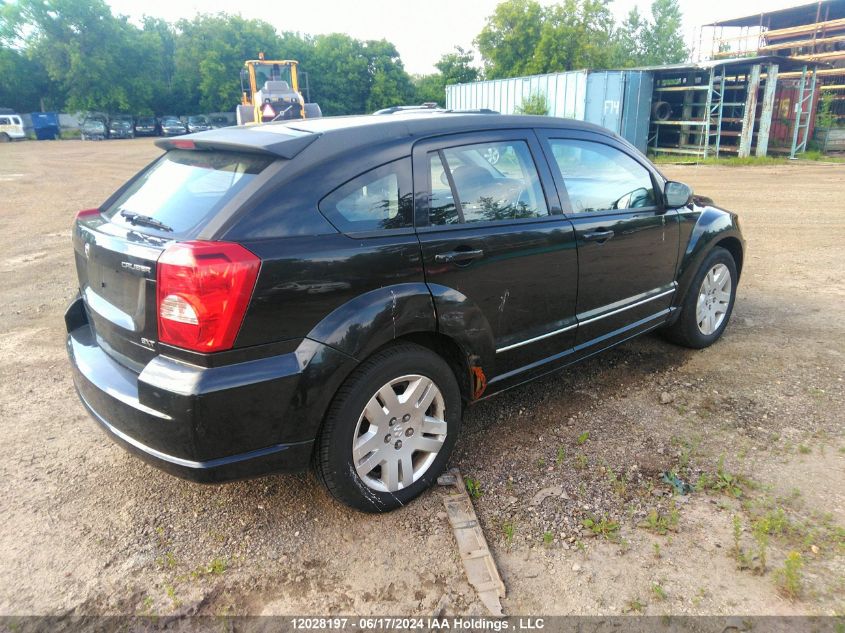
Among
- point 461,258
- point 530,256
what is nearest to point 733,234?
point 530,256

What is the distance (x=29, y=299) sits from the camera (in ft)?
19.6

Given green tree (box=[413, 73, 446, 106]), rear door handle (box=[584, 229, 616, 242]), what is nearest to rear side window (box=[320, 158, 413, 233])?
rear door handle (box=[584, 229, 616, 242])

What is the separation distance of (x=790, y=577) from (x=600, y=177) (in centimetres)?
233

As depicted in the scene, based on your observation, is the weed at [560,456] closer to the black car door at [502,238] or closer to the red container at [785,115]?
the black car door at [502,238]

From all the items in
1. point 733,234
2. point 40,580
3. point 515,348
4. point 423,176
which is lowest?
point 40,580

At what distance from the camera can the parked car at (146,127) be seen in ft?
159

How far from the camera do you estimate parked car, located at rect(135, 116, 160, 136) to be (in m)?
48.5

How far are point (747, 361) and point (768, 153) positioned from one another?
20865 mm

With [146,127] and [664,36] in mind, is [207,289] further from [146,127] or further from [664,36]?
[664,36]

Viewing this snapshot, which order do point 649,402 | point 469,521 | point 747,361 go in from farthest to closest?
1. point 747,361
2. point 649,402
3. point 469,521

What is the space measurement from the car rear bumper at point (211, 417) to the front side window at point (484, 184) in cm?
109

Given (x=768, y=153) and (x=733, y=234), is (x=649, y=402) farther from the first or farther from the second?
(x=768, y=153)

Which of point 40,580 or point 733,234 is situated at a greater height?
point 733,234

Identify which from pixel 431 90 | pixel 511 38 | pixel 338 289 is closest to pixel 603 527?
pixel 338 289
